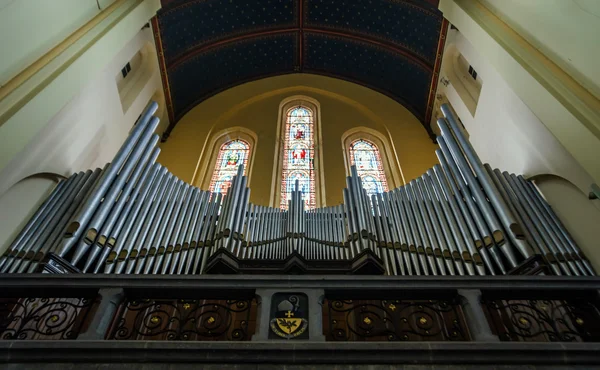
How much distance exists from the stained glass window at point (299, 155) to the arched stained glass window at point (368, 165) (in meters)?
1.06

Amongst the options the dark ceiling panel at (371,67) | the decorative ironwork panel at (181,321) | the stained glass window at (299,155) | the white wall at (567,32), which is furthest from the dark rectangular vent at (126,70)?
the white wall at (567,32)

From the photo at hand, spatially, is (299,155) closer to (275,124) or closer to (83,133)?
(275,124)

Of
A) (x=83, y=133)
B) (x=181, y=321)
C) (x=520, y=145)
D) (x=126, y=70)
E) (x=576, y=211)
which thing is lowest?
(x=181, y=321)

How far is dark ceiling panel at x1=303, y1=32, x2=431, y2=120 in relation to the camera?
41.5 ft

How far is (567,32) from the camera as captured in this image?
243 inches

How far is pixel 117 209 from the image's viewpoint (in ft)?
22.0

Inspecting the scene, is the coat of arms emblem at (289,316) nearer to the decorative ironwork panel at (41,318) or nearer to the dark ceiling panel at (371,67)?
the decorative ironwork panel at (41,318)

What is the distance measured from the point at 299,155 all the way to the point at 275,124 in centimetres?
140

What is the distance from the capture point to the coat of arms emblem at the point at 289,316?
4.21 meters

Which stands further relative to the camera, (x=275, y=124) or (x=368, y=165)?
(x=275, y=124)

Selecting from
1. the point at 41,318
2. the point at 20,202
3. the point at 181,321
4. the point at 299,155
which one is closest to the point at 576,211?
the point at 181,321

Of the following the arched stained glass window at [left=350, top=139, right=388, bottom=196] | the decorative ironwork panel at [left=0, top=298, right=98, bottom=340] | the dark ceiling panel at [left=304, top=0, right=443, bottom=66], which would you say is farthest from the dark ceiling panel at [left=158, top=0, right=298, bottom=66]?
the decorative ironwork panel at [left=0, top=298, right=98, bottom=340]

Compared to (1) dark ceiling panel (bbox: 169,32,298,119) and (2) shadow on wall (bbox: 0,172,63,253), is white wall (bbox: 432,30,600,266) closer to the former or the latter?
(1) dark ceiling panel (bbox: 169,32,298,119)

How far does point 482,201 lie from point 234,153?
685 cm
